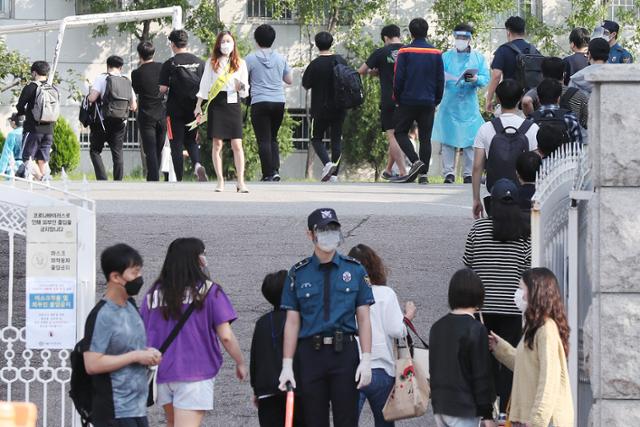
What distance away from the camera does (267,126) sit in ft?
61.7

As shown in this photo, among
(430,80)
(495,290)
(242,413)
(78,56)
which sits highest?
(78,56)

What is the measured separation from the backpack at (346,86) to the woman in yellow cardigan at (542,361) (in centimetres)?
972

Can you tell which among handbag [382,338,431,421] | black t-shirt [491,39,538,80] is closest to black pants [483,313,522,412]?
handbag [382,338,431,421]

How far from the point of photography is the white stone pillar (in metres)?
7.89

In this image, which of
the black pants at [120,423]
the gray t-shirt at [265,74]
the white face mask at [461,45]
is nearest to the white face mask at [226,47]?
the gray t-shirt at [265,74]

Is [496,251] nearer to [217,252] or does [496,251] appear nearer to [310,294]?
[310,294]

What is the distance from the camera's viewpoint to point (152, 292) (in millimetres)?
9609

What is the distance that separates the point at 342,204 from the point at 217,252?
238cm

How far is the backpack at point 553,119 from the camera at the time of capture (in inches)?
480

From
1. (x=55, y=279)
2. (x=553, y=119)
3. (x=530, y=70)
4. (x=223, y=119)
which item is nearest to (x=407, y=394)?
(x=55, y=279)

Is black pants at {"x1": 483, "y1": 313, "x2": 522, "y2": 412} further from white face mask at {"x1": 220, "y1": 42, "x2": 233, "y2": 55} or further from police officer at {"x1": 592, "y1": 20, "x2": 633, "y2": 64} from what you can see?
white face mask at {"x1": 220, "y1": 42, "x2": 233, "y2": 55}

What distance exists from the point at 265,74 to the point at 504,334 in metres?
8.07

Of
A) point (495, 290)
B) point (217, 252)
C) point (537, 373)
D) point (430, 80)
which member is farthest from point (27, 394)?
point (430, 80)

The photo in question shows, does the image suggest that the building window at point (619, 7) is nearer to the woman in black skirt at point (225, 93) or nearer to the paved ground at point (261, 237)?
the woman in black skirt at point (225, 93)
